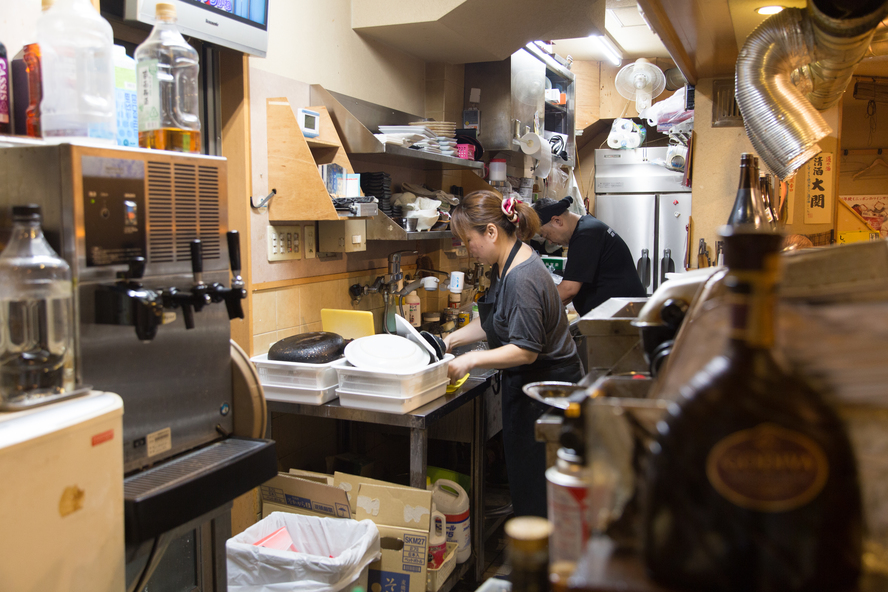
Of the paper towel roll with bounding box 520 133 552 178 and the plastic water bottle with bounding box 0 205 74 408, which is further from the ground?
the paper towel roll with bounding box 520 133 552 178

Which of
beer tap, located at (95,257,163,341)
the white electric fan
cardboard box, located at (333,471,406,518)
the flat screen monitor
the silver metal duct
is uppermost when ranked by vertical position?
the white electric fan

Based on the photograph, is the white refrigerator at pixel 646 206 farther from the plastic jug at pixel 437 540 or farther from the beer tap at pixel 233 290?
the beer tap at pixel 233 290

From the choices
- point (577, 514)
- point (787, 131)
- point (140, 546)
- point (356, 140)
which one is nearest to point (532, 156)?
point (356, 140)

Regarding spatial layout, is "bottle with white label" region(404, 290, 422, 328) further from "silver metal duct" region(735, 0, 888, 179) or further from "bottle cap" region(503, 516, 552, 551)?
"bottle cap" region(503, 516, 552, 551)

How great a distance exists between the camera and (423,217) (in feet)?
11.3

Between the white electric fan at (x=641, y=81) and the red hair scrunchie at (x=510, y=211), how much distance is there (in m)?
3.54

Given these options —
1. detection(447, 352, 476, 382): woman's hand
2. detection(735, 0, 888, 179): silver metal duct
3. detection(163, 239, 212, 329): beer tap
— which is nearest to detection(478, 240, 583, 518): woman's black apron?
detection(447, 352, 476, 382): woman's hand

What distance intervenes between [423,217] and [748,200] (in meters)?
1.86

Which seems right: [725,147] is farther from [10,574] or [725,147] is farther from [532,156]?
[10,574]

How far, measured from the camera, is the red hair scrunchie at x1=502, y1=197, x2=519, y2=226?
288 cm

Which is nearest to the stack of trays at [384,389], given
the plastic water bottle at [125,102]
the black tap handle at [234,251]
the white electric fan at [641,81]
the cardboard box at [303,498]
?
the cardboard box at [303,498]

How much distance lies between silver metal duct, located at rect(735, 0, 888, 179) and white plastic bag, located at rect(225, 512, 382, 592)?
5.91 ft

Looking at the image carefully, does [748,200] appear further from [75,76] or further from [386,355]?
[75,76]

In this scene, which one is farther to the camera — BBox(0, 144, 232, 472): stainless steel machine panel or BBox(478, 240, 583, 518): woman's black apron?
BBox(478, 240, 583, 518): woman's black apron
